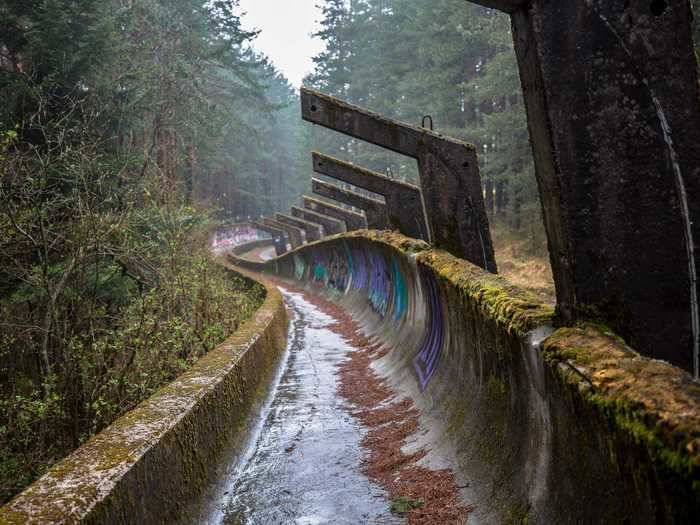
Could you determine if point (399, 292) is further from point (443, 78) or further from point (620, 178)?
point (443, 78)

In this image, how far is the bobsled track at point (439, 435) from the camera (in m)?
2.08

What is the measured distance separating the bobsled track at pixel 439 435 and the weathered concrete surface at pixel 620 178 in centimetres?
30

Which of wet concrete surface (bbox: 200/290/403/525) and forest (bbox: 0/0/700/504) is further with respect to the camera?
forest (bbox: 0/0/700/504)

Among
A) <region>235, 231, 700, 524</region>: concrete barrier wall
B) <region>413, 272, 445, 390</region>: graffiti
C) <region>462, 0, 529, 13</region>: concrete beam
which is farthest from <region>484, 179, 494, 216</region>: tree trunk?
<region>462, 0, 529, 13</region>: concrete beam

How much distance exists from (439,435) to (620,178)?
248cm

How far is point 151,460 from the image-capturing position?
3.50 metres

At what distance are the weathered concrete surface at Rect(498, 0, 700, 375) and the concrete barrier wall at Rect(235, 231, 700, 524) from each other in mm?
299

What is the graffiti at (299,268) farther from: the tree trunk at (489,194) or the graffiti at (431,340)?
the graffiti at (431,340)

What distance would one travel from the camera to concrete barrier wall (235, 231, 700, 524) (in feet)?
6.15

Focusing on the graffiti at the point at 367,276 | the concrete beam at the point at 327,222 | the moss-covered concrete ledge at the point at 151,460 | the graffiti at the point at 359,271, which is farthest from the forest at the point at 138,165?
the concrete beam at the point at 327,222

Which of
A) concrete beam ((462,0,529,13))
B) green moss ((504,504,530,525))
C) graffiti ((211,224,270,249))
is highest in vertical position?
graffiti ((211,224,270,249))

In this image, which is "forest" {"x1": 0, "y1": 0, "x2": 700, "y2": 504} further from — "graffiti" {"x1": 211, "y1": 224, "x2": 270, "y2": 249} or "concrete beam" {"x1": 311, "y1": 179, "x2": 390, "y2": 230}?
"graffiti" {"x1": 211, "y1": 224, "x2": 270, "y2": 249}

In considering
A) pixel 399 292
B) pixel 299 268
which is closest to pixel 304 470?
pixel 399 292

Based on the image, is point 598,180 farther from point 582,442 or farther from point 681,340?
point 582,442
